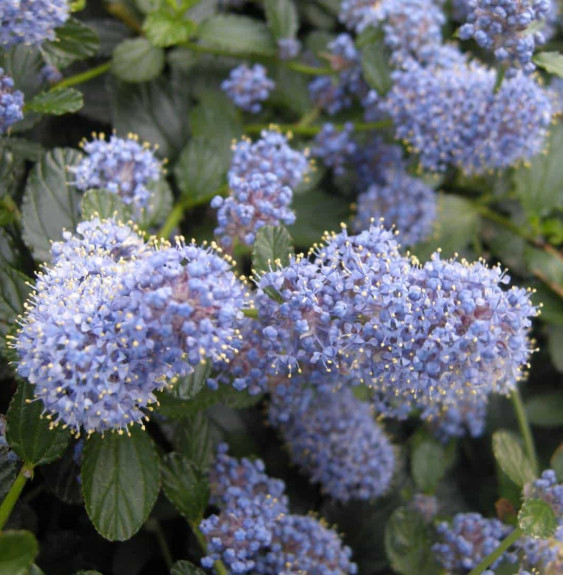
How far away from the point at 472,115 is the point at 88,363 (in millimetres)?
1617

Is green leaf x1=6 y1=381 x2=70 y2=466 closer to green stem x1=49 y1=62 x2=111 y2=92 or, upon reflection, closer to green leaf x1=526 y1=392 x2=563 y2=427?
green stem x1=49 y1=62 x2=111 y2=92

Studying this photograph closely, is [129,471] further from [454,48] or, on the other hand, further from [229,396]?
[454,48]

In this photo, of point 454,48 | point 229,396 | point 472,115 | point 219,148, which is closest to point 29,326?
point 229,396

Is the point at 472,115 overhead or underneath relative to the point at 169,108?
overhead

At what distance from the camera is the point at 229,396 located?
2.11 meters

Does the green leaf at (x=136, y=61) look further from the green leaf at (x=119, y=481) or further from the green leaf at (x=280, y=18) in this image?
the green leaf at (x=119, y=481)

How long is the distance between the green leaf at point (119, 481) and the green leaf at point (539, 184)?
5.89 feet

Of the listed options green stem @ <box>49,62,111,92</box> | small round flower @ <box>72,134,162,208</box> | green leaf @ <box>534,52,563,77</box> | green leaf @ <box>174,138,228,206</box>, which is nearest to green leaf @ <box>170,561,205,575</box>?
small round flower @ <box>72,134,162,208</box>

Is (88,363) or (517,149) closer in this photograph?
(88,363)

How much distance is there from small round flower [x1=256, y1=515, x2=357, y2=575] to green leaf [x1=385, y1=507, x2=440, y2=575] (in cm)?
16

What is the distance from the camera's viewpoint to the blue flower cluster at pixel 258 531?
2057 millimetres

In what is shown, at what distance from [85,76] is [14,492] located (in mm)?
1507

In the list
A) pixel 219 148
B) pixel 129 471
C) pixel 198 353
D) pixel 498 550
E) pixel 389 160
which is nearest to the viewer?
pixel 198 353

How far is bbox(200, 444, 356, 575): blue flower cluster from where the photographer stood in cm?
206
